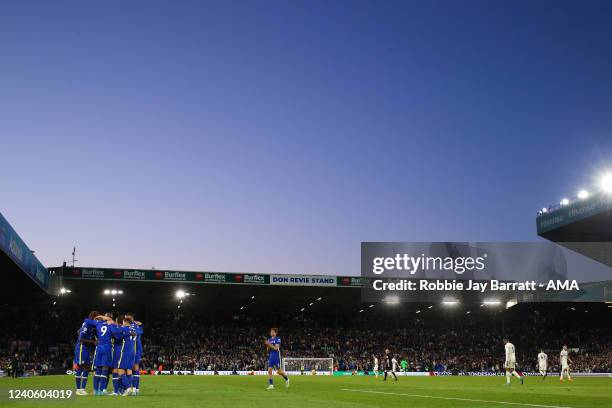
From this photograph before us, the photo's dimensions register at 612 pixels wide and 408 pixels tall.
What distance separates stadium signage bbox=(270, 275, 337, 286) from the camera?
6012 cm

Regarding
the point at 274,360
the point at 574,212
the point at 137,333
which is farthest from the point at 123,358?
the point at 574,212

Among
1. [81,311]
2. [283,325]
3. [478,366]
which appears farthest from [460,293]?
[81,311]

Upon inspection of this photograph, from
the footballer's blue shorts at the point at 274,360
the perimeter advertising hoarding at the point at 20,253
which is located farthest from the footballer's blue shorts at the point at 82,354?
the perimeter advertising hoarding at the point at 20,253

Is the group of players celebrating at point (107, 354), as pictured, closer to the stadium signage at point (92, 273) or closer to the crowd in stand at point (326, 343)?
the crowd in stand at point (326, 343)

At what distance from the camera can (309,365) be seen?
59.0 meters

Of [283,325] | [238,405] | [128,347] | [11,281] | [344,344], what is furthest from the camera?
[283,325]

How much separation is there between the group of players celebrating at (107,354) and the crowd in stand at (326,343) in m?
39.7

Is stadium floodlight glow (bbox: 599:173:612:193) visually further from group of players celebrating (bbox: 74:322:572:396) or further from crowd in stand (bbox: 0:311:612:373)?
group of players celebrating (bbox: 74:322:572:396)

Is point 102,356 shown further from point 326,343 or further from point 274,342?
point 326,343

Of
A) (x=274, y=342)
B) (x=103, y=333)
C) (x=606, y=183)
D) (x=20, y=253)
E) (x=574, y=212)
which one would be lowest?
(x=274, y=342)

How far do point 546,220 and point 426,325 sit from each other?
1834cm

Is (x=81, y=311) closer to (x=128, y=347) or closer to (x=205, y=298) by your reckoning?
(x=205, y=298)

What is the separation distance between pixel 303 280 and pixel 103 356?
44502mm

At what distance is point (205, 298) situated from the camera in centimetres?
6912
